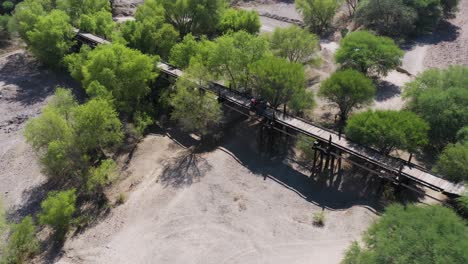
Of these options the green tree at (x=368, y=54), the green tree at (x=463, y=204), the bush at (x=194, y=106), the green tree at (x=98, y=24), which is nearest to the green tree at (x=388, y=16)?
the green tree at (x=368, y=54)

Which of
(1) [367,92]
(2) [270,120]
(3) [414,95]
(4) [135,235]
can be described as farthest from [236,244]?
(3) [414,95]

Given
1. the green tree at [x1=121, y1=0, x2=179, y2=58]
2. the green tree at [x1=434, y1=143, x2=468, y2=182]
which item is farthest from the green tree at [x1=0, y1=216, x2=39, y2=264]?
the green tree at [x1=434, y1=143, x2=468, y2=182]

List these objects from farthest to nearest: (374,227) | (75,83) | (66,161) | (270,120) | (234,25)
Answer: (234,25), (75,83), (270,120), (66,161), (374,227)

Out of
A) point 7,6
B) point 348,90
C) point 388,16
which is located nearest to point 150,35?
point 348,90

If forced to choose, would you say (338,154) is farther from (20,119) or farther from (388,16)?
(20,119)

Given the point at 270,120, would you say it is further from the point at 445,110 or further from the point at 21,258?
the point at 21,258

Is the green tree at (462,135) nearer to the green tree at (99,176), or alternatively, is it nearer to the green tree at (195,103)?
the green tree at (195,103)
